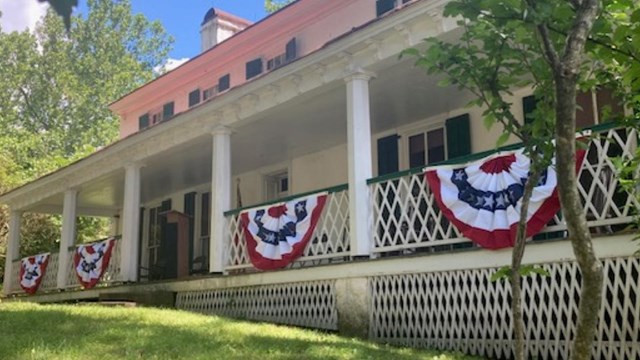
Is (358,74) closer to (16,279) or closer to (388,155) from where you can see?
(388,155)

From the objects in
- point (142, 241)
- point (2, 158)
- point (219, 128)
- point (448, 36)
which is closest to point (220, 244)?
point (219, 128)

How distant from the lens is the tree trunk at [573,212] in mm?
2928

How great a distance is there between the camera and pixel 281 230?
406 inches

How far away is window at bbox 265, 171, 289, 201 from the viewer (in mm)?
15383

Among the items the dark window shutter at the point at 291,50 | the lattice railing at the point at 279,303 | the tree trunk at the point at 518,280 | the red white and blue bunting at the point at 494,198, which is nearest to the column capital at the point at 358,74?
the red white and blue bunting at the point at 494,198

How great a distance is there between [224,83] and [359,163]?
10402mm

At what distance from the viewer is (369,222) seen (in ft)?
29.6

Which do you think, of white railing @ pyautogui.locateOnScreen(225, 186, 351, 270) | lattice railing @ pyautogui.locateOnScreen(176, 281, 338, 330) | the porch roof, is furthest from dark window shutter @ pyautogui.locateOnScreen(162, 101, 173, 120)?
white railing @ pyautogui.locateOnScreen(225, 186, 351, 270)

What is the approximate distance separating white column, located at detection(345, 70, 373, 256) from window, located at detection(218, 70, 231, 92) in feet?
31.8

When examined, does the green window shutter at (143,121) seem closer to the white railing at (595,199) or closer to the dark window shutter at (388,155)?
the dark window shutter at (388,155)

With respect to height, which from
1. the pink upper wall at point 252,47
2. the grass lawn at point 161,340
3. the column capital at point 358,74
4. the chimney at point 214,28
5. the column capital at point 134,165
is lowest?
the grass lawn at point 161,340

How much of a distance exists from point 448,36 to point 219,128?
504 cm

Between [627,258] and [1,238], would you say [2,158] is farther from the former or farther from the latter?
[627,258]

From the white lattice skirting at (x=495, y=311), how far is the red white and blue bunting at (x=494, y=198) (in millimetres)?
464
